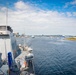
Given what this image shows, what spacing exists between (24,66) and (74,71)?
18895mm

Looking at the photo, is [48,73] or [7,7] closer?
[7,7]

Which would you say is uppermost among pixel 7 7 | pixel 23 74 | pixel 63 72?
pixel 7 7

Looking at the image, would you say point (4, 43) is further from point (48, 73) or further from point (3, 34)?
point (48, 73)

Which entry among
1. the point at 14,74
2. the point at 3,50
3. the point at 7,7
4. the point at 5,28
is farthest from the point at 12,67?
the point at 7,7

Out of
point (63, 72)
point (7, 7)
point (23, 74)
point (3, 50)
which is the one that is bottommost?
point (63, 72)

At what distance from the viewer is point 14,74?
22.0 meters

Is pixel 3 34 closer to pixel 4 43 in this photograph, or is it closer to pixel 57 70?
pixel 4 43

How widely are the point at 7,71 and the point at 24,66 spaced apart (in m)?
5.59

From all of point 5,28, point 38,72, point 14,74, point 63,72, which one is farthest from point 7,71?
point 63,72

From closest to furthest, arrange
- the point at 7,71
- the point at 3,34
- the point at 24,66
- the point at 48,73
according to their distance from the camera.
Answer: the point at 7,71 < the point at 24,66 < the point at 3,34 < the point at 48,73

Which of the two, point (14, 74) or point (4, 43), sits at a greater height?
point (4, 43)

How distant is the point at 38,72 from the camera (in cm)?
3706

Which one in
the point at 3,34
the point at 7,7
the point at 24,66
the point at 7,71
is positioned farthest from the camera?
the point at 7,7

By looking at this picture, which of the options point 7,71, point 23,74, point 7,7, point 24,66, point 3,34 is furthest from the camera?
point 7,7
